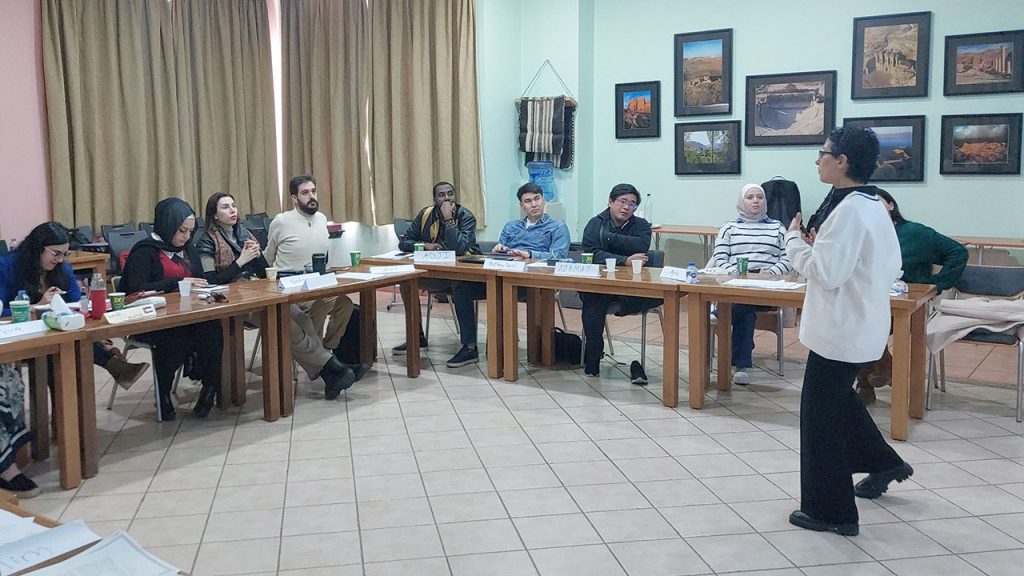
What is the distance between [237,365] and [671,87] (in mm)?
4653

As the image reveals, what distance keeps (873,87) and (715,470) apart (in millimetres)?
4343

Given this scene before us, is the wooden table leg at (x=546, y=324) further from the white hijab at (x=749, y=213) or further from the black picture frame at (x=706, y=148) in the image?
the black picture frame at (x=706, y=148)

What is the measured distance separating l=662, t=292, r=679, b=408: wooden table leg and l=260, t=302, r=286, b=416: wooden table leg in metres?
1.90

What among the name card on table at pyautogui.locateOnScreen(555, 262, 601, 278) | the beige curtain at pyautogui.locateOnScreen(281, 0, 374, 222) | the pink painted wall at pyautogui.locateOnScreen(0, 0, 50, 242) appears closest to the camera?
the name card on table at pyautogui.locateOnScreen(555, 262, 601, 278)

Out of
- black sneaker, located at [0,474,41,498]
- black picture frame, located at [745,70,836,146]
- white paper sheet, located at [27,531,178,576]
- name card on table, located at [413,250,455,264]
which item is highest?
black picture frame, located at [745,70,836,146]

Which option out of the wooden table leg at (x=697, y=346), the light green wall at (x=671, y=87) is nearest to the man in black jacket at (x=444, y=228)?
the wooden table leg at (x=697, y=346)

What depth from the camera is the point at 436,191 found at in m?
5.73

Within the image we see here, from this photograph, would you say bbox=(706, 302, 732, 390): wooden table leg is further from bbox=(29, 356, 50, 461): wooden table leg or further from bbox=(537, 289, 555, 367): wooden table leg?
bbox=(29, 356, 50, 461): wooden table leg

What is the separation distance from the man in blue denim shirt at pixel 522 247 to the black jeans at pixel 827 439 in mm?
2739

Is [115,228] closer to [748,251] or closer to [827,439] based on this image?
[748,251]

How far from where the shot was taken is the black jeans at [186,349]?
4.33 meters

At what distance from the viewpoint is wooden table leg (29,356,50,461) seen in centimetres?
376

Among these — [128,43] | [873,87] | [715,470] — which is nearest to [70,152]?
[128,43]

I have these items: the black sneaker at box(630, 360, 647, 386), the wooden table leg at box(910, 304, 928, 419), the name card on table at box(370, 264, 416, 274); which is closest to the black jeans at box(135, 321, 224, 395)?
the name card on table at box(370, 264, 416, 274)
